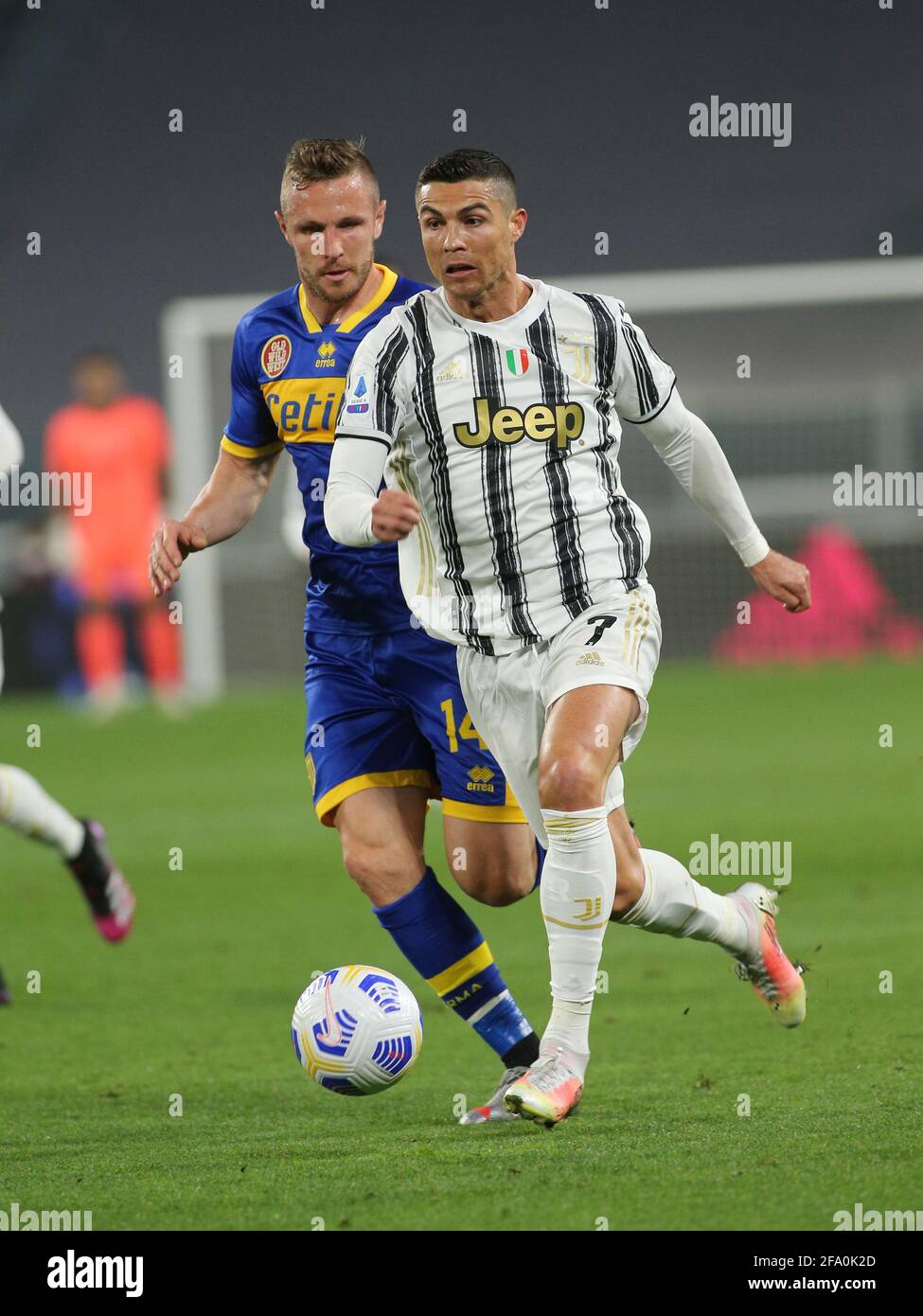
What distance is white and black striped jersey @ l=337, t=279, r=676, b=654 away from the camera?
431 cm

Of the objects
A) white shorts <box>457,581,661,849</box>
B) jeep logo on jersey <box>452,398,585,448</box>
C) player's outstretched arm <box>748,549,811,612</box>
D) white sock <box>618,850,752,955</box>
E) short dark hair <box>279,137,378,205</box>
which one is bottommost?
white sock <box>618,850,752,955</box>

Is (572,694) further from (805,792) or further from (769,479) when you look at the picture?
(769,479)

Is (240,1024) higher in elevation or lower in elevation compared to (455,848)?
lower

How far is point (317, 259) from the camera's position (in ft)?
15.0

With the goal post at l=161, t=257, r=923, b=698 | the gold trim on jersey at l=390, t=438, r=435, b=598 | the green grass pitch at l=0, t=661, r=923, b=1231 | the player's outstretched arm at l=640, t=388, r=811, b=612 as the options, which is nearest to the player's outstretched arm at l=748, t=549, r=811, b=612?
the player's outstretched arm at l=640, t=388, r=811, b=612

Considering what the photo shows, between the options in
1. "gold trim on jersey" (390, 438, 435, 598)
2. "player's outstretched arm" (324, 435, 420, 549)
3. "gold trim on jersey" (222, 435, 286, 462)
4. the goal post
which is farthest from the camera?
the goal post

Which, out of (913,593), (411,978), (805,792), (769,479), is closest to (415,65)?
(769,479)

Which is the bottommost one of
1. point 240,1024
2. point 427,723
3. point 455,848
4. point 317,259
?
point 240,1024

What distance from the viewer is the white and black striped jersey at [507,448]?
4309 mm

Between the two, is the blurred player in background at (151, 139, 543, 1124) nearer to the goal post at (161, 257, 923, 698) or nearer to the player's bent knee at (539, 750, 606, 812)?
the player's bent knee at (539, 750, 606, 812)

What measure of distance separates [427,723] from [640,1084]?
102cm

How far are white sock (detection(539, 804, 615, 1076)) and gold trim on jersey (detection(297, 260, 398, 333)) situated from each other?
134 centimetres

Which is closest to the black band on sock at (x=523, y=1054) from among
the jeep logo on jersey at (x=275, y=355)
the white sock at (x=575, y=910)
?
the white sock at (x=575, y=910)

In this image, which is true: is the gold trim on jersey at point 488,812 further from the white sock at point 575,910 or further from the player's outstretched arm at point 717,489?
the player's outstretched arm at point 717,489
